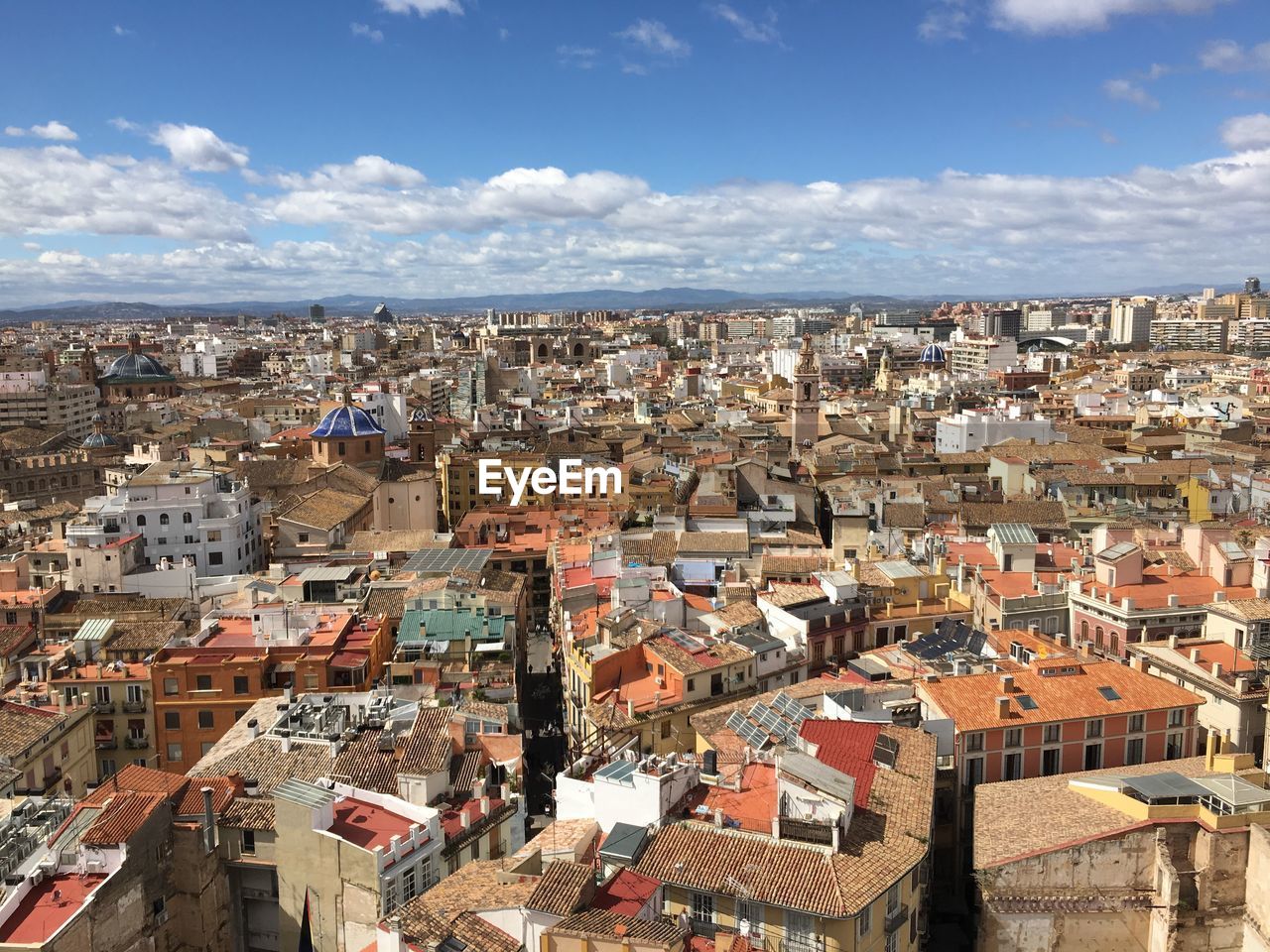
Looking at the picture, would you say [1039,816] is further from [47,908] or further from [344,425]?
[344,425]

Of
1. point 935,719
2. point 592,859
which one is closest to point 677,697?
point 935,719

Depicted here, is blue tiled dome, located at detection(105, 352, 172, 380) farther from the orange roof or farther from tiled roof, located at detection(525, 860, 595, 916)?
tiled roof, located at detection(525, 860, 595, 916)

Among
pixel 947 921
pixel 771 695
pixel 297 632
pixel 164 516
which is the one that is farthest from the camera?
pixel 164 516

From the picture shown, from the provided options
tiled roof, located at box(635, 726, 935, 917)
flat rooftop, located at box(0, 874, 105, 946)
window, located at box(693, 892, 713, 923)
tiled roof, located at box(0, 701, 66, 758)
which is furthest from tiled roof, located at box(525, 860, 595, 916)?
tiled roof, located at box(0, 701, 66, 758)

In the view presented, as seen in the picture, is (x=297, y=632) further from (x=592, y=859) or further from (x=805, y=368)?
(x=805, y=368)

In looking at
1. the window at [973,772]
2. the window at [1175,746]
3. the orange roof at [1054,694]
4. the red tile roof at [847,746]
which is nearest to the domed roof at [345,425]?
the orange roof at [1054,694]

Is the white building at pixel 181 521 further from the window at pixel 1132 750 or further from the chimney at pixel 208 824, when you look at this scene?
the window at pixel 1132 750
